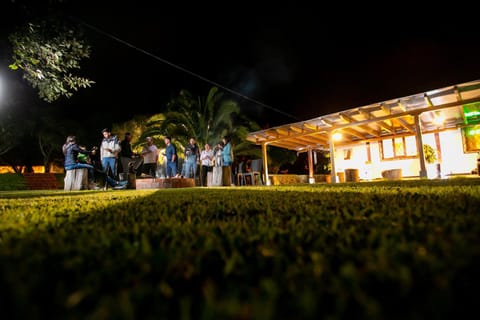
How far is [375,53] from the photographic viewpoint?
14508 millimetres

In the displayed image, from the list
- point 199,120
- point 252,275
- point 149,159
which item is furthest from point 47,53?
point 199,120

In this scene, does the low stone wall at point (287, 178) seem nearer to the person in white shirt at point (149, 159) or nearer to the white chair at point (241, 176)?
the white chair at point (241, 176)

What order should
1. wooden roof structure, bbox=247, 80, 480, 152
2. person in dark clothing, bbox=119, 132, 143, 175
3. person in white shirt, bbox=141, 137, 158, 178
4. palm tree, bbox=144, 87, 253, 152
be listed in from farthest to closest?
1. palm tree, bbox=144, 87, 253, 152
2. person in white shirt, bbox=141, 137, 158, 178
3. person in dark clothing, bbox=119, 132, 143, 175
4. wooden roof structure, bbox=247, 80, 480, 152

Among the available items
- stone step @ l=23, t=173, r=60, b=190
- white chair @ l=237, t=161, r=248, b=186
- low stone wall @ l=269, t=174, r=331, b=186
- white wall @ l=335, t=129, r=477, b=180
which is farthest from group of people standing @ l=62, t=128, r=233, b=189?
white wall @ l=335, t=129, r=477, b=180

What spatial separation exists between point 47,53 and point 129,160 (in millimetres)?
4340

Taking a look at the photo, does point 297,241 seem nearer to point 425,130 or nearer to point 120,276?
point 120,276

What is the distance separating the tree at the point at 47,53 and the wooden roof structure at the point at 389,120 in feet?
27.7

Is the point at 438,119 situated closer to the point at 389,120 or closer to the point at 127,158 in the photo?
the point at 389,120

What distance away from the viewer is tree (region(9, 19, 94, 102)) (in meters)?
5.65

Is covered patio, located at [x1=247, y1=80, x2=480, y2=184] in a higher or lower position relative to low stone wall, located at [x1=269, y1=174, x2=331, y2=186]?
higher

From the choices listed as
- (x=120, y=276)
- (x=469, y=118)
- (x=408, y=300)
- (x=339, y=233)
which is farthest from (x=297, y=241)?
(x=469, y=118)

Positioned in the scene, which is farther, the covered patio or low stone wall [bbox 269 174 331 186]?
low stone wall [bbox 269 174 331 186]

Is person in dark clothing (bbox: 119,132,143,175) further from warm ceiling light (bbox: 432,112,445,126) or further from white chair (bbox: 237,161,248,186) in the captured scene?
warm ceiling light (bbox: 432,112,445,126)

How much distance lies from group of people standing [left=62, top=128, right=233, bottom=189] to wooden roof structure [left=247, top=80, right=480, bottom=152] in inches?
147
